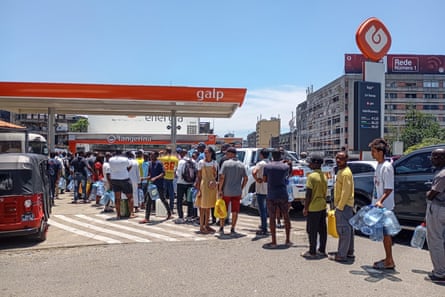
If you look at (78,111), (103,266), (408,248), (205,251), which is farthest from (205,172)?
(78,111)

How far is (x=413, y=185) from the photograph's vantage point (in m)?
7.39

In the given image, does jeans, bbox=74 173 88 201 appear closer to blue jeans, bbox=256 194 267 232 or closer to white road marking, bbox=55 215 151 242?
white road marking, bbox=55 215 151 242

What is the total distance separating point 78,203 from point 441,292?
37.1 feet

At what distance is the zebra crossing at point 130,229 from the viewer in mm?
7820

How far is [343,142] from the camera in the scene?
10094 centimetres

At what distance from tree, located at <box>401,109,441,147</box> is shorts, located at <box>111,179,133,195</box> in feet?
174

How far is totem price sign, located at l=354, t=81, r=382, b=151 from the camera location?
14.3 metres

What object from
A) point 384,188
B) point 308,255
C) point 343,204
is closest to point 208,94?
point 308,255

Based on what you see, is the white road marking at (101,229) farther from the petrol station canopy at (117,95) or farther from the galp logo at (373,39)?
the galp logo at (373,39)

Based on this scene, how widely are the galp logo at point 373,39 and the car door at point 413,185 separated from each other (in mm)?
8113

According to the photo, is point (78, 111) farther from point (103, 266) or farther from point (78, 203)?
point (103, 266)

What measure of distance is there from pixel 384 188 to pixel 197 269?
3.03 meters

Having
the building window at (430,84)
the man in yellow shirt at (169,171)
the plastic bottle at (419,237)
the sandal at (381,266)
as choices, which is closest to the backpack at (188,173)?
the man in yellow shirt at (169,171)

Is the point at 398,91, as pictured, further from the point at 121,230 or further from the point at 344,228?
the point at 344,228
